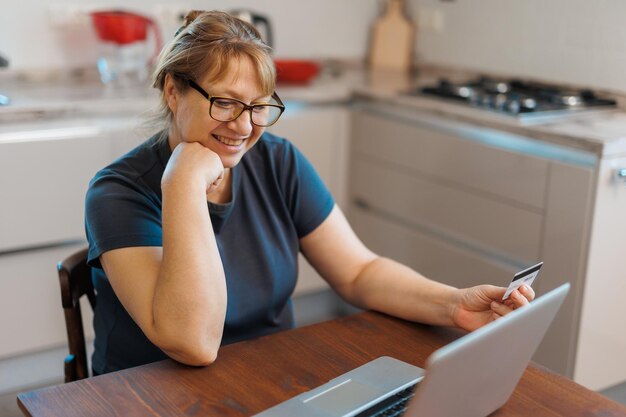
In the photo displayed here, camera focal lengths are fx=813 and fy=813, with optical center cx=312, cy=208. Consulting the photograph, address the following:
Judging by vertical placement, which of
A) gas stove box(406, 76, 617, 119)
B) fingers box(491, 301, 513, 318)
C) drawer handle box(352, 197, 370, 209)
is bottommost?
drawer handle box(352, 197, 370, 209)

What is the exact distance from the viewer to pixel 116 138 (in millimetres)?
2514

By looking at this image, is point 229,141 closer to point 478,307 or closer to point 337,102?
point 478,307

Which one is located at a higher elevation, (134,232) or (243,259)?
(134,232)

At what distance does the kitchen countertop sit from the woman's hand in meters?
0.95

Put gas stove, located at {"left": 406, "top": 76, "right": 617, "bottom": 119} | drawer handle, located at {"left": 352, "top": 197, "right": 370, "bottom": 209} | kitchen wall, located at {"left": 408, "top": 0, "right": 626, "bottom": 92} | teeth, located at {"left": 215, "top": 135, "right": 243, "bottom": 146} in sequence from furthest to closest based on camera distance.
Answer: drawer handle, located at {"left": 352, "top": 197, "right": 370, "bottom": 209}, kitchen wall, located at {"left": 408, "top": 0, "right": 626, "bottom": 92}, gas stove, located at {"left": 406, "top": 76, "right": 617, "bottom": 119}, teeth, located at {"left": 215, "top": 135, "right": 243, "bottom": 146}

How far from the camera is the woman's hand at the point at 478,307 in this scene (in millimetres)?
1318

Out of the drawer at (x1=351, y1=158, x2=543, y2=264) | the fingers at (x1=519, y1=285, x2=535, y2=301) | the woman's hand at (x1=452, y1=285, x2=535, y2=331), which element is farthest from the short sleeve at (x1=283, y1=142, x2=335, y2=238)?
the drawer at (x1=351, y1=158, x2=543, y2=264)

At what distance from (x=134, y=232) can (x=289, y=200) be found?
37 centimetres

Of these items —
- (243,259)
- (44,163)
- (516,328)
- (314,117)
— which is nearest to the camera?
(516,328)

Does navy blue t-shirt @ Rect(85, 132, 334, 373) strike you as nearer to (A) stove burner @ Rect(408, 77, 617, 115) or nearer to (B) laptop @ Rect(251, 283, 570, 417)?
(B) laptop @ Rect(251, 283, 570, 417)

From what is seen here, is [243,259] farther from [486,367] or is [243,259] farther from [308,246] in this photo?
[486,367]

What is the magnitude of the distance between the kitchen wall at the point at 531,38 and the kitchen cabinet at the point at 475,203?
22.4 inches

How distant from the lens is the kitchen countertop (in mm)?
2238

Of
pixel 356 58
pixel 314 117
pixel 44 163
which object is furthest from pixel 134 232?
pixel 356 58
